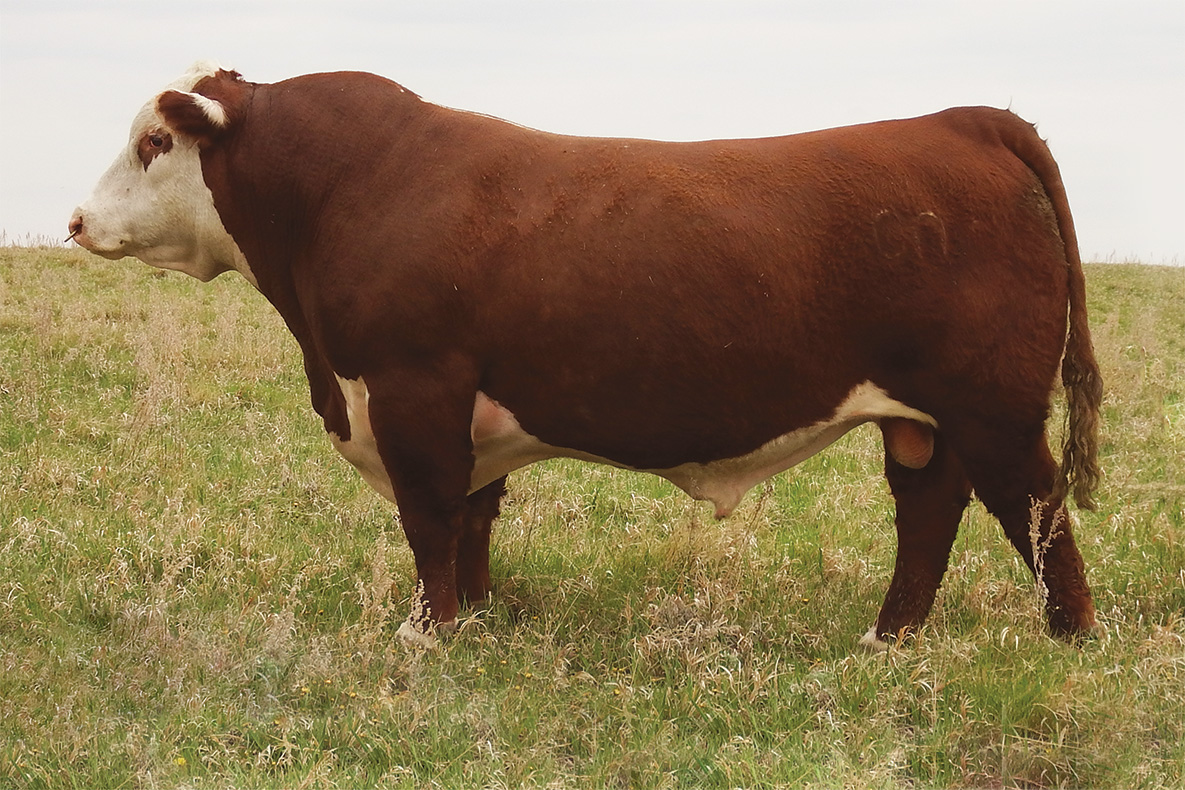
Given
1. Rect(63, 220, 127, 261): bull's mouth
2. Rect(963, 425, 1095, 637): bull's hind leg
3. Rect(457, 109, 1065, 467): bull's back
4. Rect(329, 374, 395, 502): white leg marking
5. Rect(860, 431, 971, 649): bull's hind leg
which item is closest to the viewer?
Rect(457, 109, 1065, 467): bull's back

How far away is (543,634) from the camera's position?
474 centimetres

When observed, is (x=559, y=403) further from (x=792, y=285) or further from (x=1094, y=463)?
(x=1094, y=463)

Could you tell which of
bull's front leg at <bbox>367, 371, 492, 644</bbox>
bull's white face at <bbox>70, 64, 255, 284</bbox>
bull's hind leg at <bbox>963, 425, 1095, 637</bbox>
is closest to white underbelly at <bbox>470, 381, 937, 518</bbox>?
bull's front leg at <bbox>367, 371, 492, 644</bbox>

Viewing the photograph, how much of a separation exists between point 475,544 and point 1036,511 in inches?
85.2

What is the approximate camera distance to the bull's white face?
4805mm

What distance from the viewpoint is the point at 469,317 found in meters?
4.34

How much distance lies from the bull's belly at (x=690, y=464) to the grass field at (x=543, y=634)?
15.3 inches

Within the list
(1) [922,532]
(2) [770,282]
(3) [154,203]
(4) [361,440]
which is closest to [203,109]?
(3) [154,203]

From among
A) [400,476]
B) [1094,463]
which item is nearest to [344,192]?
[400,476]

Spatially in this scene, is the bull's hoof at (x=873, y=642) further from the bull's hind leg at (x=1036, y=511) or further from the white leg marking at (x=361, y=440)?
the white leg marking at (x=361, y=440)

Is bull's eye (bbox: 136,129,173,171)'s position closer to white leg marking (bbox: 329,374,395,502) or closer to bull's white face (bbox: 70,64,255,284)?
bull's white face (bbox: 70,64,255,284)

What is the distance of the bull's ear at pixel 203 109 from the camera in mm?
4637

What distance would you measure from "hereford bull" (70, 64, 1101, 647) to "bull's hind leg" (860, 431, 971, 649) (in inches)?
0.7

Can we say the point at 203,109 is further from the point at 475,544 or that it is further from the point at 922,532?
the point at 922,532
